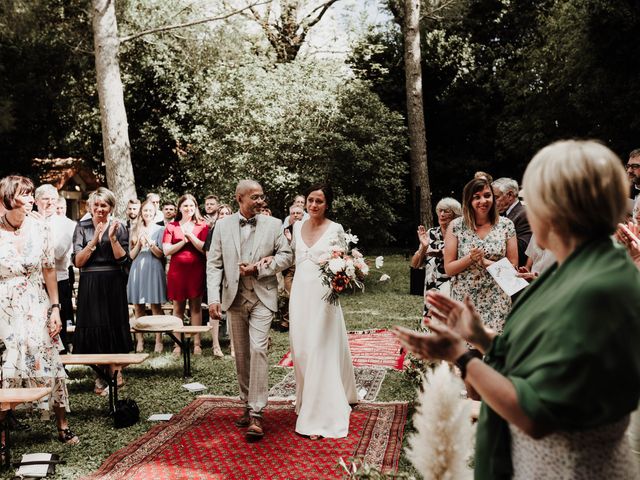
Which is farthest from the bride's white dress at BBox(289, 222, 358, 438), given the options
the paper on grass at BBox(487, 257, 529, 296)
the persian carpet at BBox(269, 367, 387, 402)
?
the paper on grass at BBox(487, 257, 529, 296)

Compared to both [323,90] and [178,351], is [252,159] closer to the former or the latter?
[323,90]

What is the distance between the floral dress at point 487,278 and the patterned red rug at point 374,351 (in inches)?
102

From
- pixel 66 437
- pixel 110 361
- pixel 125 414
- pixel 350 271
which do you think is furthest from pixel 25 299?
pixel 350 271

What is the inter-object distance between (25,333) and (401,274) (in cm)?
1505

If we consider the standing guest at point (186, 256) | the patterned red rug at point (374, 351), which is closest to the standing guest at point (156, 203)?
the standing guest at point (186, 256)

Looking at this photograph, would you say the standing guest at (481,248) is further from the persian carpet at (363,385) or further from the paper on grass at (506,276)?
the persian carpet at (363,385)

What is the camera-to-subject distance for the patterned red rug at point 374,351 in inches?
327

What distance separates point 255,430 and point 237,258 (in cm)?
161

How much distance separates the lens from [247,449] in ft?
17.0

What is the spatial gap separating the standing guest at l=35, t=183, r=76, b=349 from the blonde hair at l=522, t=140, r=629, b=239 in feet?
21.7

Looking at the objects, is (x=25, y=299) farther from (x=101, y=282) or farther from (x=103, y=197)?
(x=103, y=197)

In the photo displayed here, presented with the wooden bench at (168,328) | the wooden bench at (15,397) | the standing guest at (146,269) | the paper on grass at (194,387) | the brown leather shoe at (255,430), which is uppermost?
the standing guest at (146,269)

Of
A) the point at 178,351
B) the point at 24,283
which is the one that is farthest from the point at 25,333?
the point at 178,351

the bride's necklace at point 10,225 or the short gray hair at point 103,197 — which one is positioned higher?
the short gray hair at point 103,197
